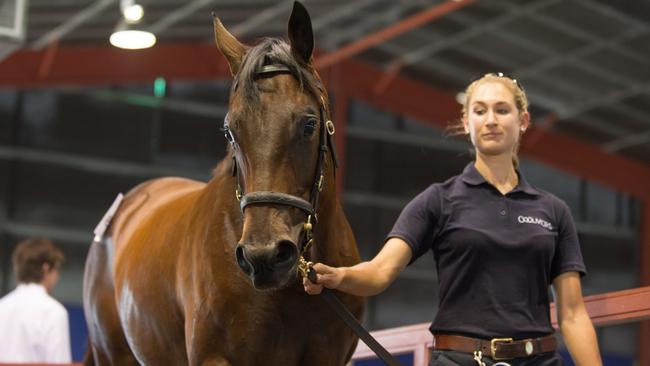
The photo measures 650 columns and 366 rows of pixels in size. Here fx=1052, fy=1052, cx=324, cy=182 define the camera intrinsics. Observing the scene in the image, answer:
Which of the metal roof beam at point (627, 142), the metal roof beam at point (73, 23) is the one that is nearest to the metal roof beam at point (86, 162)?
the metal roof beam at point (73, 23)

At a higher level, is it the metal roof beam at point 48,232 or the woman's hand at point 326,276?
the metal roof beam at point 48,232

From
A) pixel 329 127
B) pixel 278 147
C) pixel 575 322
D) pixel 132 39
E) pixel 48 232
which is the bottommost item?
pixel 575 322

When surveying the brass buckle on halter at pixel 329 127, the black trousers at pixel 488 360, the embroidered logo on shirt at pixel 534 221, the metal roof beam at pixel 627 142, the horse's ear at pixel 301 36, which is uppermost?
the metal roof beam at pixel 627 142

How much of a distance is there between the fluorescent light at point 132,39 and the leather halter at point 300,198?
1224cm

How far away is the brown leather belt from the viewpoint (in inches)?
123

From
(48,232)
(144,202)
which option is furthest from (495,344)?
(48,232)

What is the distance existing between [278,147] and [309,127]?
0.16 m

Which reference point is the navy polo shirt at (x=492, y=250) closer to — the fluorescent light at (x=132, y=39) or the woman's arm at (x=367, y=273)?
the woman's arm at (x=367, y=273)

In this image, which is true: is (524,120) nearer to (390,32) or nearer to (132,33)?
(132,33)

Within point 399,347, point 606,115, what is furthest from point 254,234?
point 606,115

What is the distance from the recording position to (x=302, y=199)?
10.5 feet

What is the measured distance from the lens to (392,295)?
19.7 m

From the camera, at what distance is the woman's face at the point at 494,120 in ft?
10.9

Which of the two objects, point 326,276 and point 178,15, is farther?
point 178,15
